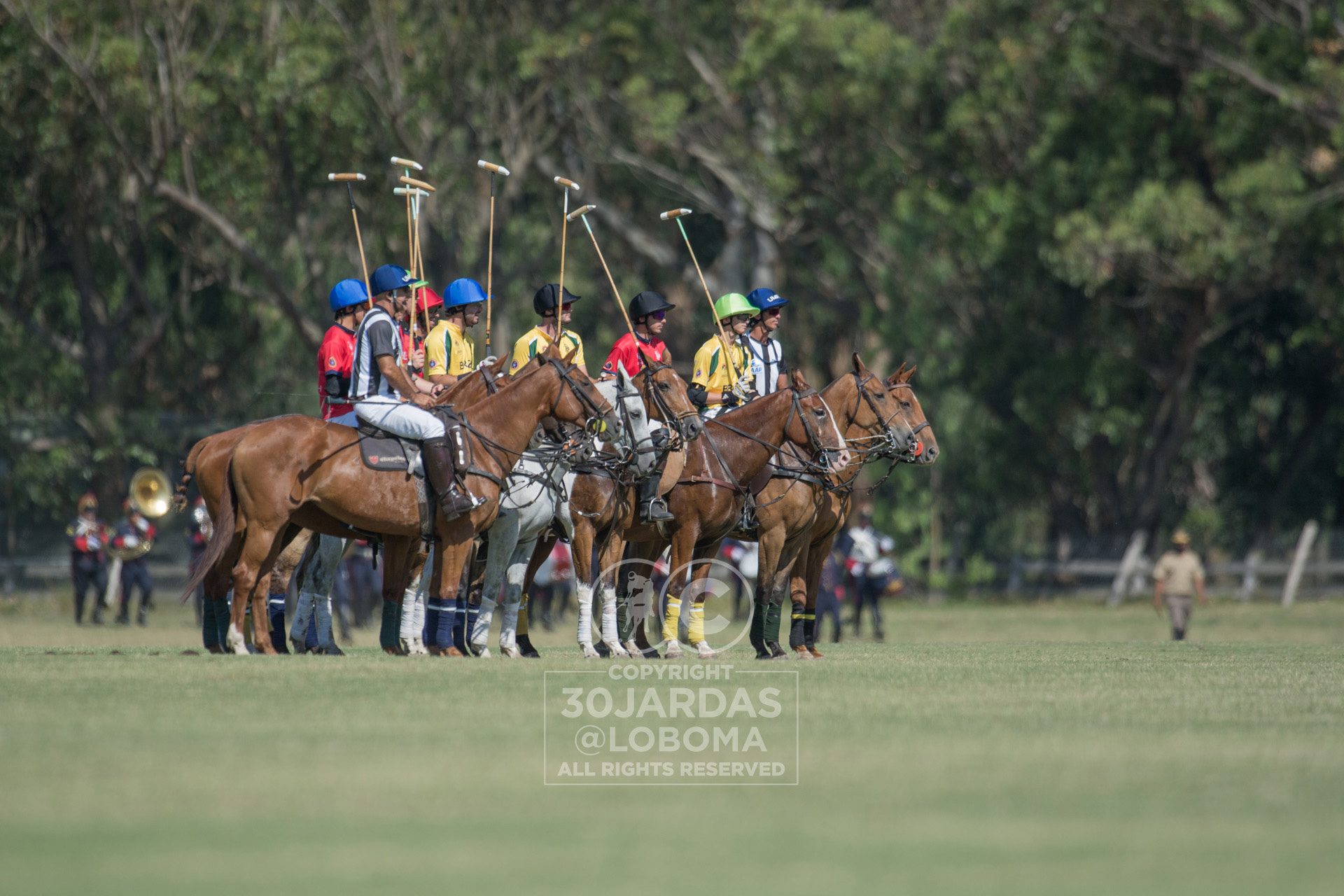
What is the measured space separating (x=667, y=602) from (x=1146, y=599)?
24.5 meters

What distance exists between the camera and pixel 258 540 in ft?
44.5

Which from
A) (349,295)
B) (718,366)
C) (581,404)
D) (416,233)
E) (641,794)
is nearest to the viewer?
(641,794)

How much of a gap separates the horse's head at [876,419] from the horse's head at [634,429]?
2070 mm

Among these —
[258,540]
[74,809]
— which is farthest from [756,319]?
[74,809]

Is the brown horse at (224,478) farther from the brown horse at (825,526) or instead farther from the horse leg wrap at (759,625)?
the brown horse at (825,526)

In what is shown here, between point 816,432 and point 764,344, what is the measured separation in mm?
2042

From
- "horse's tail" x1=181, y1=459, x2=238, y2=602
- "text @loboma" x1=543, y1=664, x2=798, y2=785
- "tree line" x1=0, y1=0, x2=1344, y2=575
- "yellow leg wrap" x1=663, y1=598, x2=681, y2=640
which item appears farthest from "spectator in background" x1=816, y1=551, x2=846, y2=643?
"text @loboma" x1=543, y1=664, x2=798, y2=785

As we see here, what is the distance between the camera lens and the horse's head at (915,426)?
1603cm

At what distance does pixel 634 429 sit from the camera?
14672 millimetres

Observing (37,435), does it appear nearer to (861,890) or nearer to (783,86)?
(783,86)

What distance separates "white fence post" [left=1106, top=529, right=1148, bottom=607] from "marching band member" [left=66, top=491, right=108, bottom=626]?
1934cm

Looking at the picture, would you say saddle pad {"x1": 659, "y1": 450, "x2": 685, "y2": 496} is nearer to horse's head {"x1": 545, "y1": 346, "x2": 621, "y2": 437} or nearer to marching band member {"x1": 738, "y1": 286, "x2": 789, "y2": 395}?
horse's head {"x1": 545, "y1": 346, "x2": 621, "y2": 437}

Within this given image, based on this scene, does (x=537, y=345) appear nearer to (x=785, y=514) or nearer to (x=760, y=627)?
(x=785, y=514)

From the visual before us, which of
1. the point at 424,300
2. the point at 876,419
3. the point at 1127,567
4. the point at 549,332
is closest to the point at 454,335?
the point at 424,300
